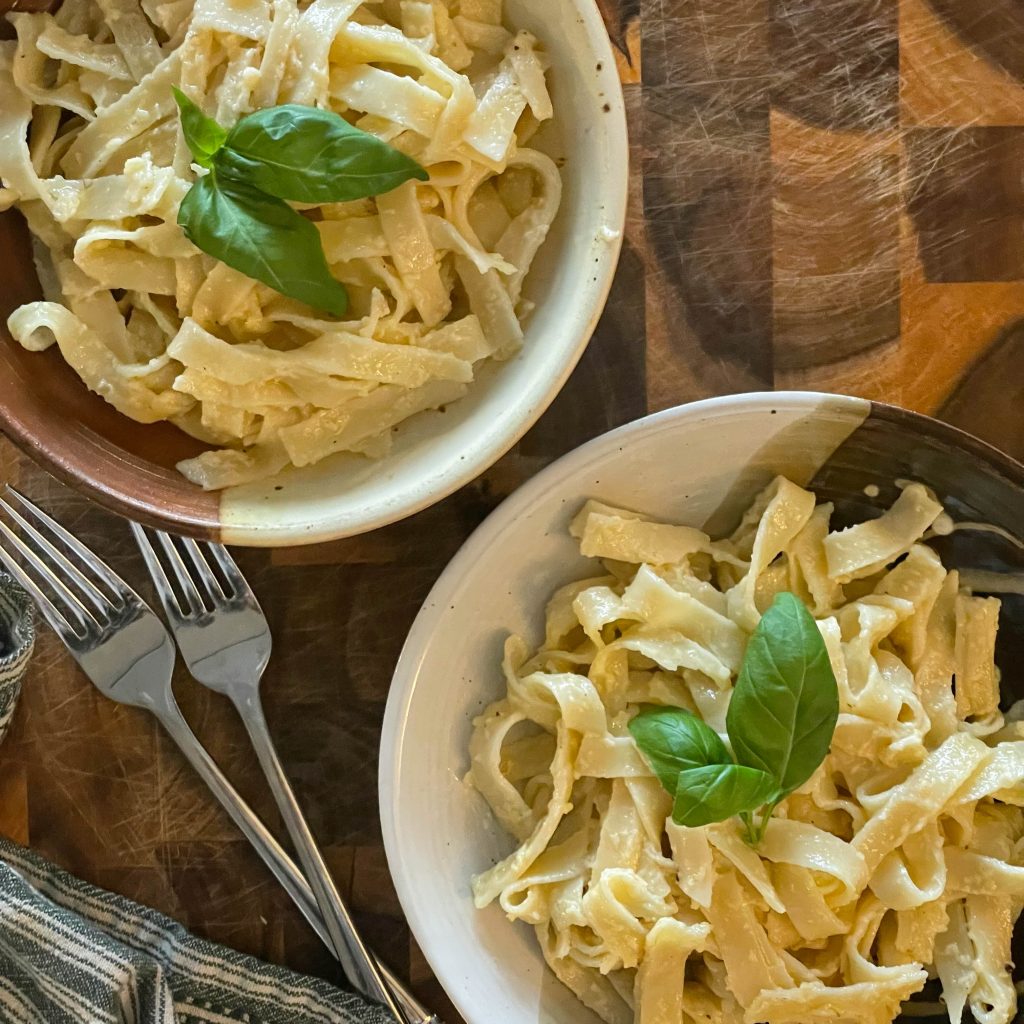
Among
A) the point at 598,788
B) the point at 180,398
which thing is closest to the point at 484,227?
the point at 180,398

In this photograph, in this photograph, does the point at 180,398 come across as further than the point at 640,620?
No

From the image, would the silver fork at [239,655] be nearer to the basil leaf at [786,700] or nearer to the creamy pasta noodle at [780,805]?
the creamy pasta noodle at [780,805]

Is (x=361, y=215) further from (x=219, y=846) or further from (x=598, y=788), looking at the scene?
(x=219, y=846)

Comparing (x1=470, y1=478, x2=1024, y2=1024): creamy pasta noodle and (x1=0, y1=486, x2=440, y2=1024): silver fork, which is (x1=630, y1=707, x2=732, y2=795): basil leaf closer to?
(x1=470, y1=478, x2=1024, y2=1024): creamy pasta noodle

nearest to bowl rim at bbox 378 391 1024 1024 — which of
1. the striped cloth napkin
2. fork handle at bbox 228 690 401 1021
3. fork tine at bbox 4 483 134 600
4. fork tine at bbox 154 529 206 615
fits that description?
fork handle at bbox 228 690 401 1021

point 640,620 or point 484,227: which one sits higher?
point 484,227

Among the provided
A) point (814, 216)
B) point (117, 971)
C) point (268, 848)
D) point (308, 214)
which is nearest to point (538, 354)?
point (308, 214)

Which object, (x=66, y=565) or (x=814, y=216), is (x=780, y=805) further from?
(x=66, y=565)
